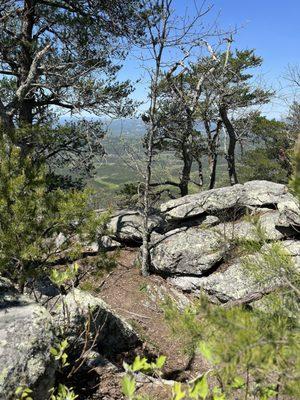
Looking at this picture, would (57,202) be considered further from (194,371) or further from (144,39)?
(144,39)

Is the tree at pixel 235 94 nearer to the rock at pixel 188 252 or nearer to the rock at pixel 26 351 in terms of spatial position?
the rock at pixel 188 252

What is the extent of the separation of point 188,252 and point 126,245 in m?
2.96

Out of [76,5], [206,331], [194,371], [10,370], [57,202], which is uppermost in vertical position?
[76,5]

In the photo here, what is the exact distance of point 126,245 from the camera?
13273mm

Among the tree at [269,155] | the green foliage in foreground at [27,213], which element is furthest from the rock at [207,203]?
the tree at [269,155]

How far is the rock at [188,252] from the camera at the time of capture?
35.6 feet

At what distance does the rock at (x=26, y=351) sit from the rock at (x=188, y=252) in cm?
721

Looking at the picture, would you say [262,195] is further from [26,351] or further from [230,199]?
[26,351]

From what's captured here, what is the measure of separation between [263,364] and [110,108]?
10.5 m

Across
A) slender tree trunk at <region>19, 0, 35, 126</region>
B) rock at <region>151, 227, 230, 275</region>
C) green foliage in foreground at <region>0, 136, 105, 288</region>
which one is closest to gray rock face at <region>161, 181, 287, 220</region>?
rock at <region>151, 227, 230, 275</region>

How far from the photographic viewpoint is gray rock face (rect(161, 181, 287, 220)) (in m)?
11.8

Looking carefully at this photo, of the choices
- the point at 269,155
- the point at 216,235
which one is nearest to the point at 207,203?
the point at 216,235

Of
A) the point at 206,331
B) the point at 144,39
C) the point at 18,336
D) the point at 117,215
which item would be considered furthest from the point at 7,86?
the point at 206,331

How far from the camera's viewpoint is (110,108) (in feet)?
37.2
